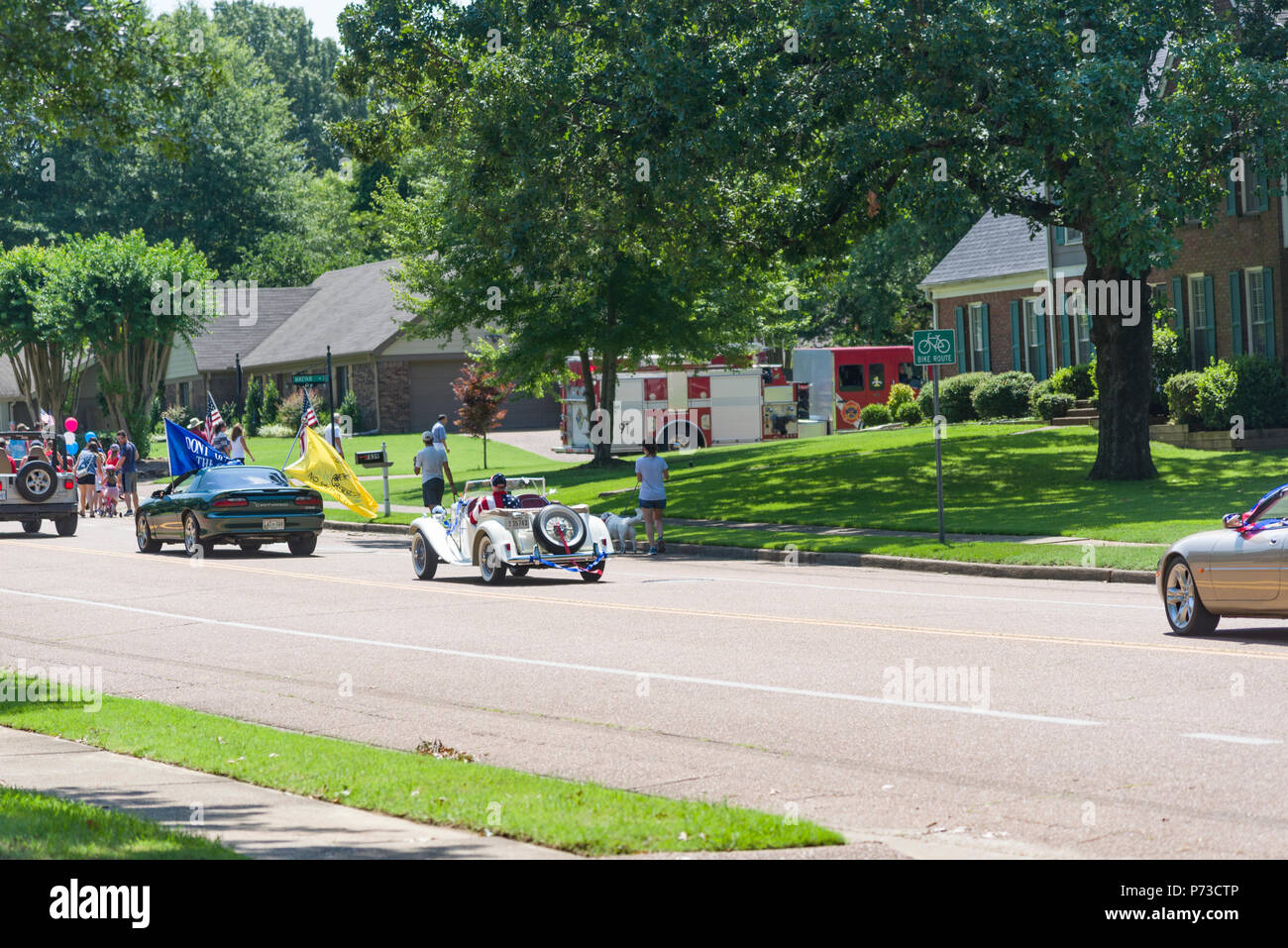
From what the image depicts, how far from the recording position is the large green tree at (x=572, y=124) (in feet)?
85.7

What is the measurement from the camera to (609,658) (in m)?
12.9

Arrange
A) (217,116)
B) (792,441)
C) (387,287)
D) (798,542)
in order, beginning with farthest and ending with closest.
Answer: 1. (217,116)
2. (387,287)
3. (792,441)
4. (798,542)

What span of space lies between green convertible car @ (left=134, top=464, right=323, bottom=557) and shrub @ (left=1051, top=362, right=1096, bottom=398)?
2177cm

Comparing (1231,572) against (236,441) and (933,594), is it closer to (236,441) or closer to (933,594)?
(933,594)

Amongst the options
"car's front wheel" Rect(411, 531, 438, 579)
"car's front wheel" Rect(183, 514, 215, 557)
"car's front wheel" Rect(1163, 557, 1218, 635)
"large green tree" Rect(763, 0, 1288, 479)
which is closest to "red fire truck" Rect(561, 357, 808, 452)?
"large green tree" Rect(763, 0, 1288, 479)

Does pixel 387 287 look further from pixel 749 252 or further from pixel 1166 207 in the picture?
pixel 1166 207

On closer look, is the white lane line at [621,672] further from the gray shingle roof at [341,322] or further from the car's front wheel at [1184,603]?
the gray shingle roof at [341,322]

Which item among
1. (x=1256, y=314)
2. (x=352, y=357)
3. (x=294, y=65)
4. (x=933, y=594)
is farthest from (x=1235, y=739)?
(x=294, y=65)

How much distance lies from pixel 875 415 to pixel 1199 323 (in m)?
15.5

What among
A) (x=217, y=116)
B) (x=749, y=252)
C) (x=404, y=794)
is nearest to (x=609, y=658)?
(x=404, y=794)

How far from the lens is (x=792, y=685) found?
11266 millimetres

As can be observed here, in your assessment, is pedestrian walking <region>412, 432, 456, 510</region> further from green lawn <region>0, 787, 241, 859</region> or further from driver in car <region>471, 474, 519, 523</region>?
green lawn <region>0, 787, 241, 859</region>

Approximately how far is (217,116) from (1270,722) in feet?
277

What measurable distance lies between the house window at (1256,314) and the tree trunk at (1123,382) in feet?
26.3
